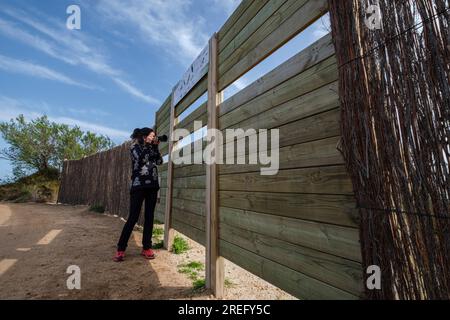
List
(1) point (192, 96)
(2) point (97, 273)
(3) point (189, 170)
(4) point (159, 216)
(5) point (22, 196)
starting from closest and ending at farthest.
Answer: (2) point (97, 273)
(3) point (189, 170)
(1) point (192, 96)
(4) point (159, 216)
(5) point (22, 196)

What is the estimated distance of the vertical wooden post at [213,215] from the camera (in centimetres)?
270

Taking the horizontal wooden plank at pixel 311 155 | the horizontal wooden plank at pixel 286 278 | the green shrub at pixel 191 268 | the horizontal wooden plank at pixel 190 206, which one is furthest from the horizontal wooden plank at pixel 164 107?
the horizontal wooden plank at pixel 311 155

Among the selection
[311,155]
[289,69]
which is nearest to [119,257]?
[311,155]

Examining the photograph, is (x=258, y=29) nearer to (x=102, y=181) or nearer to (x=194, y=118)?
(x=194, y=118)

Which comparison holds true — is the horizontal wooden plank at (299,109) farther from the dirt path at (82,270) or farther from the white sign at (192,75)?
the dirt path at (82,270)

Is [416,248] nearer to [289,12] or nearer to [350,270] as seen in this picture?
[350,270]

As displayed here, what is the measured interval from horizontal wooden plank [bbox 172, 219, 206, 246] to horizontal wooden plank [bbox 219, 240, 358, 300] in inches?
30.3

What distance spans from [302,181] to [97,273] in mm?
2666

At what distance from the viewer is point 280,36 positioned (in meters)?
1.94

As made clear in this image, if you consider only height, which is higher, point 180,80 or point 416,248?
point 180,80

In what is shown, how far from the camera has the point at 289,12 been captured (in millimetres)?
1849

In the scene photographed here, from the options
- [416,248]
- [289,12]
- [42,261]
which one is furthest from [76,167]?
[416,248]

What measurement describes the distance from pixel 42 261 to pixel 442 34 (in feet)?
14.4

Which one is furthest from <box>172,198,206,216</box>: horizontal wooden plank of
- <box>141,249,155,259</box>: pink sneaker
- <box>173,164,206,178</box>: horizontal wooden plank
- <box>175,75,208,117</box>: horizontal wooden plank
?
<box>175,75,208,117</box>: horizontal wooden plank
